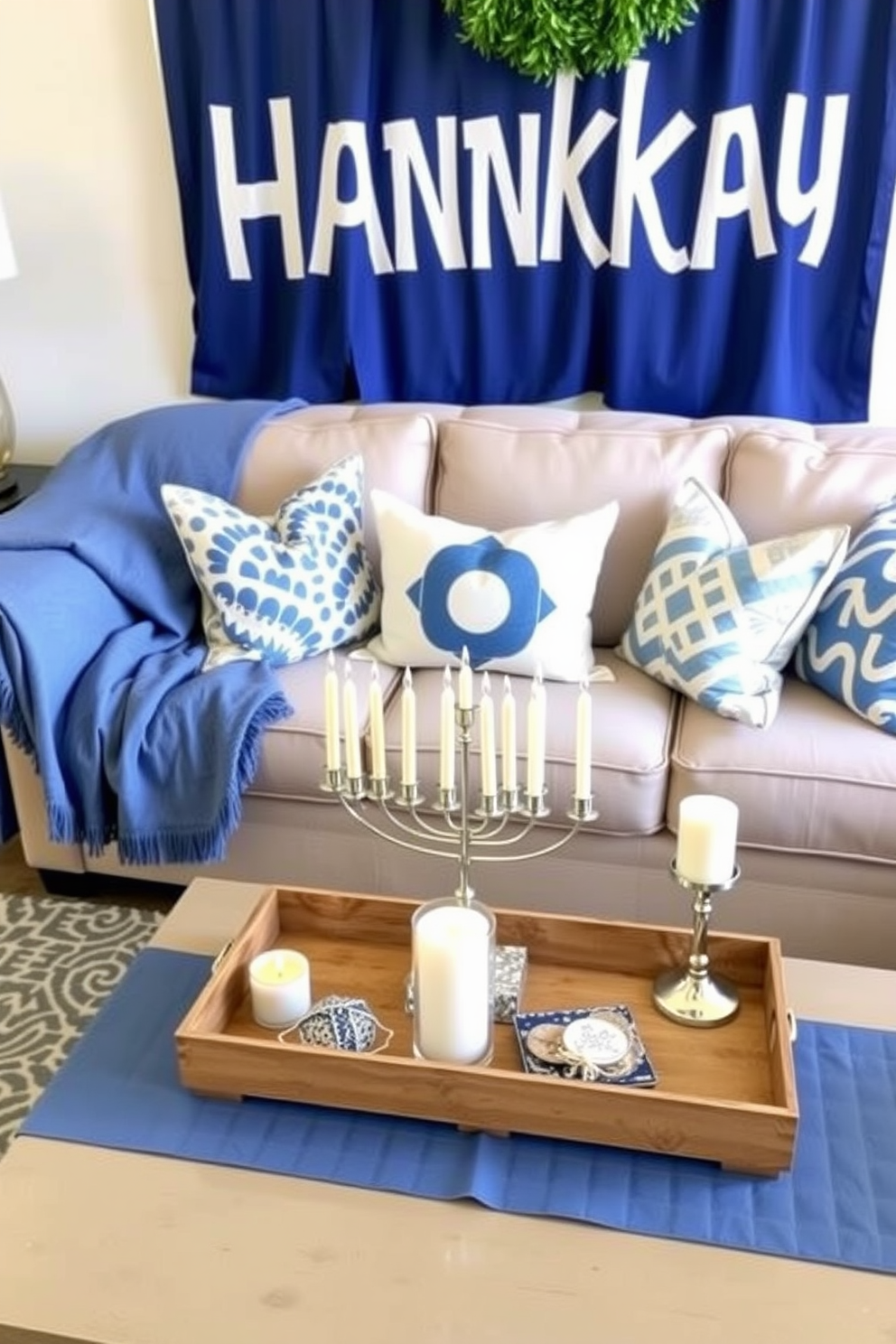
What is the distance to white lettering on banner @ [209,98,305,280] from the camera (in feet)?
8.45

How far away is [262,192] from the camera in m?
2.62

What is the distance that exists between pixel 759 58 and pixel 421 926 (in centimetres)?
182

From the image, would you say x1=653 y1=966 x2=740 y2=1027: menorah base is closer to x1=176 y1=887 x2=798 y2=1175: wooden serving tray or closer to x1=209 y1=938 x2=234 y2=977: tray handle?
x1=176 y1=887 x2=798 y2=1175: wooden serving tray

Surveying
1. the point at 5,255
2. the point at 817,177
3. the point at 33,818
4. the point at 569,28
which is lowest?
the point at 33,818

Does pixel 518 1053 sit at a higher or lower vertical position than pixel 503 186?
lower

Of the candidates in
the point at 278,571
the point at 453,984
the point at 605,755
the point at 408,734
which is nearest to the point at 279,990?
the point at 453,984

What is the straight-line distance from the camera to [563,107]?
Answer: 7.93 ft

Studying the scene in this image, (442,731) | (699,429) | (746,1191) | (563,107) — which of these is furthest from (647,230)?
(746,1191)

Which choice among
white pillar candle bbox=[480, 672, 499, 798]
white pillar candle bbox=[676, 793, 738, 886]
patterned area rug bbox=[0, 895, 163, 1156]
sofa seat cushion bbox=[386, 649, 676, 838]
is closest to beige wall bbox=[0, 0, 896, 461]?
sofa seat cushion bbox=[386, 649, 676, 838]

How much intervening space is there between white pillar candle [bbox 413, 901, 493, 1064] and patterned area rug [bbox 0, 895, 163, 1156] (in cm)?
81

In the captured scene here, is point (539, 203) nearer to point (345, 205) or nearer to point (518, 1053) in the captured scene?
point (345, 205)

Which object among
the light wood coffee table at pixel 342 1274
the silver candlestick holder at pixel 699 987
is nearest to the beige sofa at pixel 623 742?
the silver candlestick holder at pixel 699 987

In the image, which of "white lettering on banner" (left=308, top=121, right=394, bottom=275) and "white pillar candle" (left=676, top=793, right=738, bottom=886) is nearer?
"white pillar candle" (left=676, top=793, right=738, bottom=886)

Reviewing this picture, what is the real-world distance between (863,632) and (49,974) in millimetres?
1468
